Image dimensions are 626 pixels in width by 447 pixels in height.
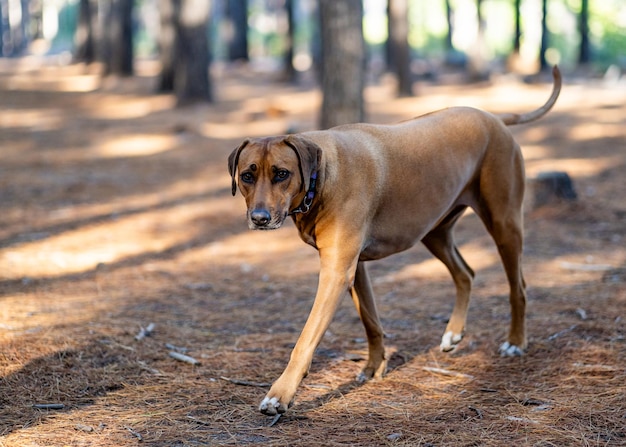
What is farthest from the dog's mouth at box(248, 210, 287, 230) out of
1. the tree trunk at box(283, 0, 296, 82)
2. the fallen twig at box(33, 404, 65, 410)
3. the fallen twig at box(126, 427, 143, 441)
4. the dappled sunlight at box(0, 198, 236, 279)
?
the tree trunk at box(283, 0, 296, 82)

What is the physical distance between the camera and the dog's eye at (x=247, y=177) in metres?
4.18

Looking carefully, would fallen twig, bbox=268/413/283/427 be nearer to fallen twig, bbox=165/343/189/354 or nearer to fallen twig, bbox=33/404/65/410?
fallen twig, bbox=33/404/65/410

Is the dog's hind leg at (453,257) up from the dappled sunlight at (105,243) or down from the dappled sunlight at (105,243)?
up

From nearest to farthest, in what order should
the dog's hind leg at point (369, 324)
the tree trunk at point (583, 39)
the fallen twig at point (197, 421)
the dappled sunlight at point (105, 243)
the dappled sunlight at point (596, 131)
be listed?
the fallen twig at point (197, 421) < the dog's hind leg at point (369, 324) < the dappled sunlight at point (105, 243) < the dappled sunlight at point (596, 131) < the tree trunk at point (583, 39)

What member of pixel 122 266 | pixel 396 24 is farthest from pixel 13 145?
pixel 396 24

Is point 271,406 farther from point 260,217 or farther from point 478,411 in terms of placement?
point 478,411

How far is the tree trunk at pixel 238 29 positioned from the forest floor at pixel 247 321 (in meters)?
18.9

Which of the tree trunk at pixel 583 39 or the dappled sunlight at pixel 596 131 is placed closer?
the dappled sunlight at pixel 596 131

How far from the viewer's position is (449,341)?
17.6 feet

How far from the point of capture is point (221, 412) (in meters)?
4.37

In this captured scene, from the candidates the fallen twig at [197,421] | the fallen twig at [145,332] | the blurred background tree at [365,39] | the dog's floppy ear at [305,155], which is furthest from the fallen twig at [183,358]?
the blurred background tree at [365,39]

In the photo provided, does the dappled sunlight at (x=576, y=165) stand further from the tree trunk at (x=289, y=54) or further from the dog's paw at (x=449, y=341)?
the tree trunk at (x=289, y=54)

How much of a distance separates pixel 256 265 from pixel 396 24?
12.6 m

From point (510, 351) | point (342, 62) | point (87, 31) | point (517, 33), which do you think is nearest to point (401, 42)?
point (342, 62)
